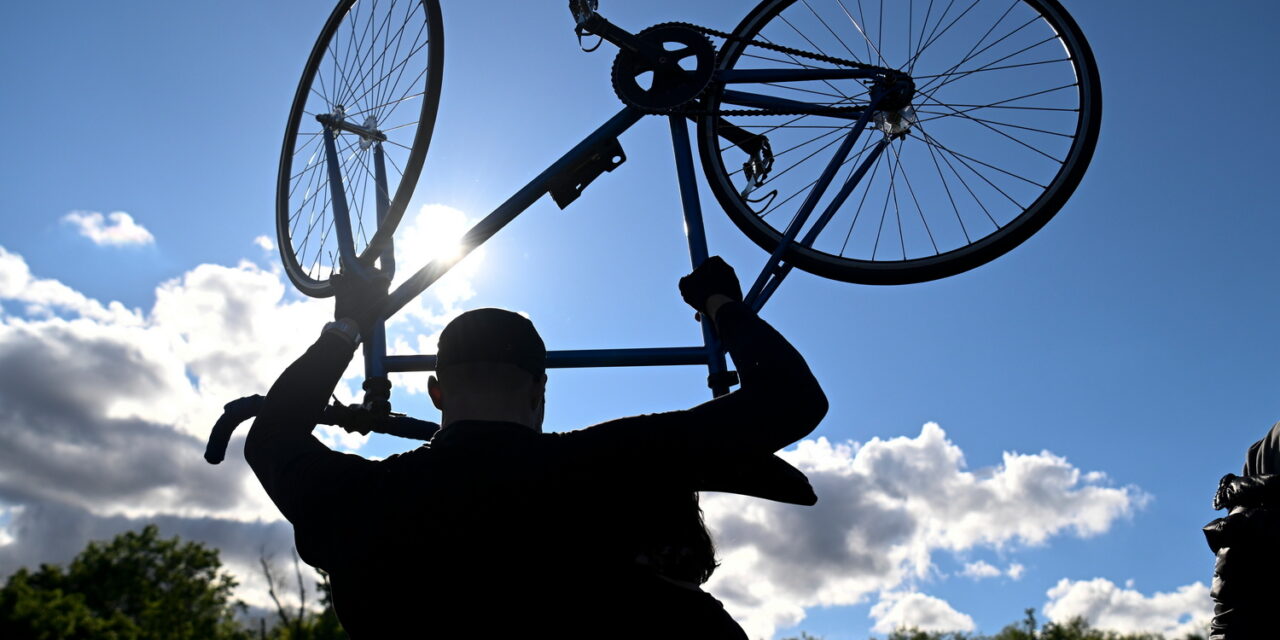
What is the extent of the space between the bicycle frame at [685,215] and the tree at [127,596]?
4896 cm

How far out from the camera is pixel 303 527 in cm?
177

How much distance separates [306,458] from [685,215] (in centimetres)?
182

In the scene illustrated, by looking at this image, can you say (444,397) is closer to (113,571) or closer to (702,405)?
(702,405)

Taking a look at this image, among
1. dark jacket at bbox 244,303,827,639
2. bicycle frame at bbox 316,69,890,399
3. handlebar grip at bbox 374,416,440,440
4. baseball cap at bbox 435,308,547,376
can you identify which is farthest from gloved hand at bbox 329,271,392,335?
dark jacket at bbox 244,303,827,639

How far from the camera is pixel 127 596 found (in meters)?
61.1

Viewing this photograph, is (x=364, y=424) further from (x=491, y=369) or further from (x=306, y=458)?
(x=491, y=369)

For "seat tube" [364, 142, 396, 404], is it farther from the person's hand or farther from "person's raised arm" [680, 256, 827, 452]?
the person's hand

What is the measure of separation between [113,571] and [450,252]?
7003 cm

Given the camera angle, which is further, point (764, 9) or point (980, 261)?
point (764, 9)

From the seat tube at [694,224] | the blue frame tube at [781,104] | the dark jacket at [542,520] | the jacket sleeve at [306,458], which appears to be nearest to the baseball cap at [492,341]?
the dark jacket at [542,520]

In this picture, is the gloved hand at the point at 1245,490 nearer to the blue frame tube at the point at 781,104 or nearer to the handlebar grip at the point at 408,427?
the blue frame tube at the point at 781,104

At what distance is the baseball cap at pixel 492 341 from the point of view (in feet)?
6.10

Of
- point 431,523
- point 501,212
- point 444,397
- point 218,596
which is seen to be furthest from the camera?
point 218,596

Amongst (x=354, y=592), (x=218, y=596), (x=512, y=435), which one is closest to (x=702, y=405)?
(x=512, y=435)
